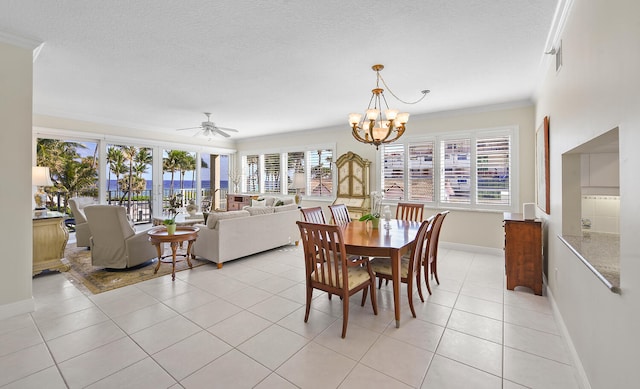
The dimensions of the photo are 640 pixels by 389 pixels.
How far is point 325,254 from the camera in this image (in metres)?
2.42

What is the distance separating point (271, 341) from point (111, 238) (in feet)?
9.86

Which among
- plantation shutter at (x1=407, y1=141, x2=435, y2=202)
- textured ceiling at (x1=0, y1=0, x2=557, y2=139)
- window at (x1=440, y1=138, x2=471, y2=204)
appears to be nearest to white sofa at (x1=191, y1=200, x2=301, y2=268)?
textured ceiling at (x1=0, y1=0, x2=557, y2=139)

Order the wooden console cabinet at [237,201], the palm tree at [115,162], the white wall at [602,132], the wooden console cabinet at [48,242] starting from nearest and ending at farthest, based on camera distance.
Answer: the white wall at [602,132] → the wooden console cabinet at [48,242] → the palm tree at [115,162] → the wooden console cabinet at [237,201]

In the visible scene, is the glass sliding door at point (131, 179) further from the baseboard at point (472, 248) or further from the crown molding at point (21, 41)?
the baseboard at point (472, 248)

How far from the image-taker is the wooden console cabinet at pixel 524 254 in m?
3.20

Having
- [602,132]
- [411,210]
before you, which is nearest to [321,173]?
[411,210]

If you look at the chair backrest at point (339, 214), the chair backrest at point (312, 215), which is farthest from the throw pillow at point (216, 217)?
the chair backrest at point (339, 214)

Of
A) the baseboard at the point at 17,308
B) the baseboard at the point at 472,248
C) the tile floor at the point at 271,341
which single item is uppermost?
the baseboard at the point at 472,248

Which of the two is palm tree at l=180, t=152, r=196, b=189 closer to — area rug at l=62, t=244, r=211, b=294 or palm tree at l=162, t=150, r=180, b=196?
palm tree at l=162, t=150, r=180, b=196

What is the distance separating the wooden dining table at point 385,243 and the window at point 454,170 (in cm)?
225

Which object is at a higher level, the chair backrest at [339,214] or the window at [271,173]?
the window at [271,173]

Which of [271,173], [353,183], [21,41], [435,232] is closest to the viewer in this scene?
[21,41]

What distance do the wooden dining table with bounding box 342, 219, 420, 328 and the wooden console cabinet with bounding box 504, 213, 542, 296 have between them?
1126 millimetres

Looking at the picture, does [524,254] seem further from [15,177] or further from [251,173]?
[251,173]
